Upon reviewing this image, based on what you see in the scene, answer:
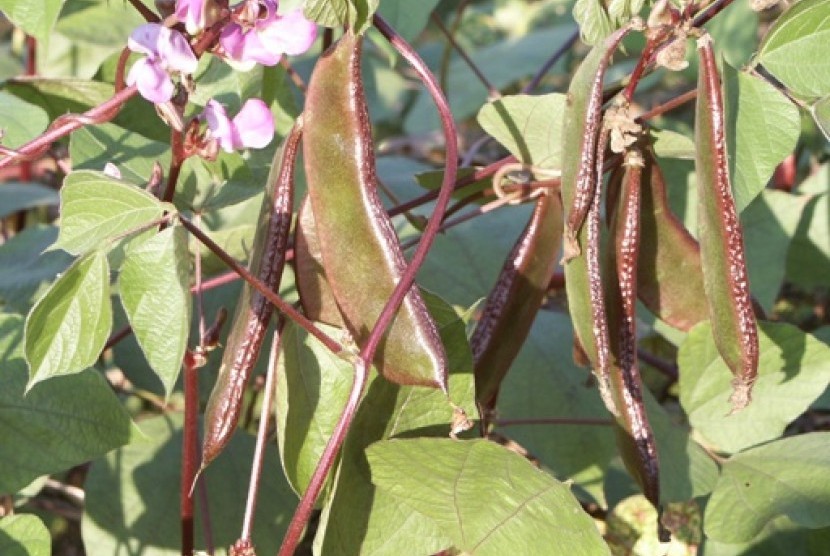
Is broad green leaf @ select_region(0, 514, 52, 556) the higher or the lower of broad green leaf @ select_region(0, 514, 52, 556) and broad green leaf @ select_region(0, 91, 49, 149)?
the lower

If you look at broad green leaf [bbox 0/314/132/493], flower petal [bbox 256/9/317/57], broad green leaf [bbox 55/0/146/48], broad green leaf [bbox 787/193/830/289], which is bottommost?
broad green leaf [bbox 0/314/132/493]

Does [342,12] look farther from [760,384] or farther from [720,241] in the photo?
[760,384]

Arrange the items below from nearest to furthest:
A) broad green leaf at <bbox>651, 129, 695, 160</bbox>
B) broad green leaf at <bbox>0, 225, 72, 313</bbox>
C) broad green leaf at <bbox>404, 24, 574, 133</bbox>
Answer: broad green leaf at <bbox>651, 129, 695, 160</bbox> → broad green leaf at <bbox>0, 225, 72, 313</bbox> → broad green leaf at <bbox>404, 24, 574, 133</bbox>

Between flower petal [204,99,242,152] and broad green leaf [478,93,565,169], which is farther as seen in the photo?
broad green leaf [478,93,565,169]

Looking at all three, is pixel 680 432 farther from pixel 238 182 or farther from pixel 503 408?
pixel 238 182

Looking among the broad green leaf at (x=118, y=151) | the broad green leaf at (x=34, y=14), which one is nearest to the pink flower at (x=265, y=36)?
the broad green leaf at (x=34, y=14)

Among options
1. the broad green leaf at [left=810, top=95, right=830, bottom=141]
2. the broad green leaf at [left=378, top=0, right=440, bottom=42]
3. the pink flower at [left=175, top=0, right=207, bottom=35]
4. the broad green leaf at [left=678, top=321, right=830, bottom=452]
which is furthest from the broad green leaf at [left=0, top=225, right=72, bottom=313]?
the broad green leaf at [left=810, top=95, right=830, bottom=141]

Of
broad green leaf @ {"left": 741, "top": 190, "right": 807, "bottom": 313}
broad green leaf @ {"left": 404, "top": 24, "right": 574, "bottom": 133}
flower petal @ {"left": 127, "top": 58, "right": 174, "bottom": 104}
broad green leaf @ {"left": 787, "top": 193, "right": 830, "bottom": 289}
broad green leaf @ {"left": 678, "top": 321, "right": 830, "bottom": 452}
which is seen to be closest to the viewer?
flower petal @ {"left": 127, "top": 58, "right": 174, "bottom": 104}

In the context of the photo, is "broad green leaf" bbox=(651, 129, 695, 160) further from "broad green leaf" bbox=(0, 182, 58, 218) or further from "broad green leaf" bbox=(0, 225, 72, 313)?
"broad green leaf" bbox=(0, 182, 58, 218)

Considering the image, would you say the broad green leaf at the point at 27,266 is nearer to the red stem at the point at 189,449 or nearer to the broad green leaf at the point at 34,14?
the red stem at the point at 189,449
